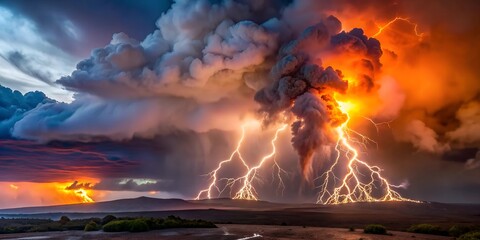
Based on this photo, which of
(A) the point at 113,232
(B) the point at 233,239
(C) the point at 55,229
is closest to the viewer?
(B) the point at 233,239

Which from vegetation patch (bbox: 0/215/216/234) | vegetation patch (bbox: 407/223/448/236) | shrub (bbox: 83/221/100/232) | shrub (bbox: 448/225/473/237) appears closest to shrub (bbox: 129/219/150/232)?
vegetation patch (bbox: 0/215/216/234)

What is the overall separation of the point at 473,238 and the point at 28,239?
137 ft

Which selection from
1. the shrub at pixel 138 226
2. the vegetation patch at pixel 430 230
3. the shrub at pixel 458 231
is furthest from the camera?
the vegetation patch at pixel 430 230

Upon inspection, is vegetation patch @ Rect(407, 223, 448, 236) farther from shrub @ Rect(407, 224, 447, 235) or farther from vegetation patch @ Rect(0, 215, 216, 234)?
vegetation patch @ Rect(0, 215, 216, 234)

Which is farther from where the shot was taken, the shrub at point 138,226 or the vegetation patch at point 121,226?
the vegetation patch at point 121,226

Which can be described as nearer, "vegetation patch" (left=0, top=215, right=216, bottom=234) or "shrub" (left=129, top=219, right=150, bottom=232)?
"shrub" (left=129, top=219, right=150, bottom=232)

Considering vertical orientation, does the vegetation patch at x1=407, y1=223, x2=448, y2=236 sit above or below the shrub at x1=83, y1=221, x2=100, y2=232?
above

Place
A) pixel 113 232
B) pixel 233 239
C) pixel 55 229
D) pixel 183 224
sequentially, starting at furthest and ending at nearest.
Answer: pixel 183 224, pixel 55 229, pixel 113 232, pixel 233 239

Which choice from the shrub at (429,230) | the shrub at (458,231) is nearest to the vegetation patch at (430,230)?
the shrub at (429,230)

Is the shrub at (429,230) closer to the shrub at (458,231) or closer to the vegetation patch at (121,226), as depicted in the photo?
the shrub at (458,231)

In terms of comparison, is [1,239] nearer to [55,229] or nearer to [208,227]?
[55,229]

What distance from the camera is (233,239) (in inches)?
1650

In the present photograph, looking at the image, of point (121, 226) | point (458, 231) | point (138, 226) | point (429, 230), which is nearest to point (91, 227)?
point (121, 226)

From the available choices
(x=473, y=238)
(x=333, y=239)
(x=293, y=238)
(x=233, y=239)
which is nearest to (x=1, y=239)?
(x=233, y=239)
